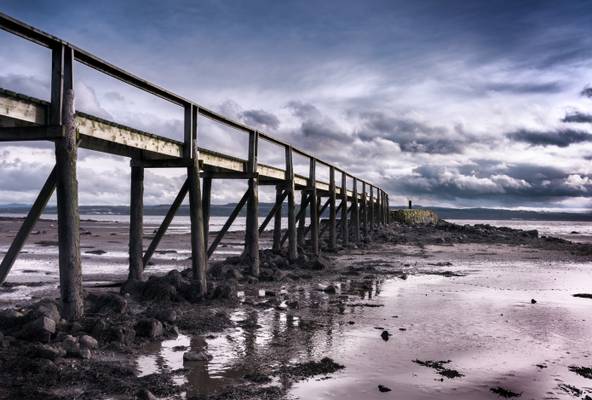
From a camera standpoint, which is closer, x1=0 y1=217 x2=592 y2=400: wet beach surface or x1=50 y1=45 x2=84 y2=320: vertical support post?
x1=0 y1=217 x2=592 y2=400: wet beach surface

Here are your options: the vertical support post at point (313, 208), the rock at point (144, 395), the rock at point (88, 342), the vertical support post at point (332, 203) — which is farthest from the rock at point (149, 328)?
the vertical support post at point (332, 203)

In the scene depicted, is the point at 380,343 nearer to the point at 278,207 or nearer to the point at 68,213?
the point at 68,213

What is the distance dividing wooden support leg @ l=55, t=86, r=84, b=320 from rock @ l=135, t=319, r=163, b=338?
0.73 meters

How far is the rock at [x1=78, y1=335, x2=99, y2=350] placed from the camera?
5758 millimetres

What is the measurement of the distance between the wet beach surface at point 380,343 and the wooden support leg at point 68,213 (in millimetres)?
1128

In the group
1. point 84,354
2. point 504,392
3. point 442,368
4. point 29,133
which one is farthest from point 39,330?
point 504,392

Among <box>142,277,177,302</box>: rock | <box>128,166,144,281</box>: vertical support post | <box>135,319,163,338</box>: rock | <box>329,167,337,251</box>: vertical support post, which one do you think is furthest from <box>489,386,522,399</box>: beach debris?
<box>329,167,337,251</box>: vertical support post

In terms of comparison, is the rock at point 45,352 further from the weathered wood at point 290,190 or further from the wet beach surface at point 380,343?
the weathered wood at point 290,190

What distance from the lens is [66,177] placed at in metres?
6.50

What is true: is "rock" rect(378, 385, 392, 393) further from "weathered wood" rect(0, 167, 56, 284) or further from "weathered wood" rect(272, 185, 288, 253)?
"weathered wood" rect(272, 185, 288, 253)

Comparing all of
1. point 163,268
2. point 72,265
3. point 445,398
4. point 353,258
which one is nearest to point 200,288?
point 72,265

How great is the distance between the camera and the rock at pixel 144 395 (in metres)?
4.48

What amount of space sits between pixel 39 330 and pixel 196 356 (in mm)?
→ 1684

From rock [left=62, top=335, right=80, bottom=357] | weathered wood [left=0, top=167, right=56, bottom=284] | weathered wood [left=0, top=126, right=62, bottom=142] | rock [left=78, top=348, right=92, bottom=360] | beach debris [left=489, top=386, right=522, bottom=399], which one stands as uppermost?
weathered wood [left=0, top=126, right=62, bottom=142]
